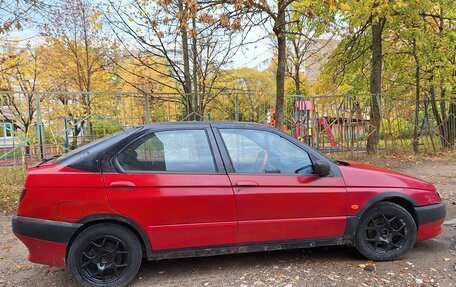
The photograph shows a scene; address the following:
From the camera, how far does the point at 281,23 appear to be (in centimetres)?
855

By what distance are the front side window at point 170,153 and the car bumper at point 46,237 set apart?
767mm

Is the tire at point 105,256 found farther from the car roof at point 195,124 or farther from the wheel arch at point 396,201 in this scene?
the wheel arch at point 396,201

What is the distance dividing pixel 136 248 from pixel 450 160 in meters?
11.6

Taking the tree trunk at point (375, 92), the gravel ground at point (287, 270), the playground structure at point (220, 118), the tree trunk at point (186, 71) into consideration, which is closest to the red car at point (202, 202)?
the gravel ground at point (287, 270)

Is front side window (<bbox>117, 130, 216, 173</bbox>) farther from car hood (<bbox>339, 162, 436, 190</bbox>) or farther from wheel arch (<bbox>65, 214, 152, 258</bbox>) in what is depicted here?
car hood (<bbox>339, 162, 436, 190</bbox>)

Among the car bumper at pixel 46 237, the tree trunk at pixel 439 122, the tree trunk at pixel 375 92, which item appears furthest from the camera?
the tree trunk at pixel 439 122

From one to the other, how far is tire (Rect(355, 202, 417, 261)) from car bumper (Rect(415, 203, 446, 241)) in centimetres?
12

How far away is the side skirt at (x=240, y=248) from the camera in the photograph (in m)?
3.63

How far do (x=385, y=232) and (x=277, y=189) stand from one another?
1369 millimetres

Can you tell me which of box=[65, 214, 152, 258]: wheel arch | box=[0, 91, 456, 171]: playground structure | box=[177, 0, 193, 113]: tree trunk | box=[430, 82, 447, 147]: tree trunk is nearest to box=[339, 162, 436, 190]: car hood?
box=[65, 214, 152, 258]: wheel arch

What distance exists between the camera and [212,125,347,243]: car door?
374 centimetres

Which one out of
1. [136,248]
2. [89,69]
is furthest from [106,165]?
[89,69]

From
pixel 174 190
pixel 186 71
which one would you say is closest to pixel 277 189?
pixel 174 190

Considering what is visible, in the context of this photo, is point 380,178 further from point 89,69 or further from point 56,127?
point 89,69
